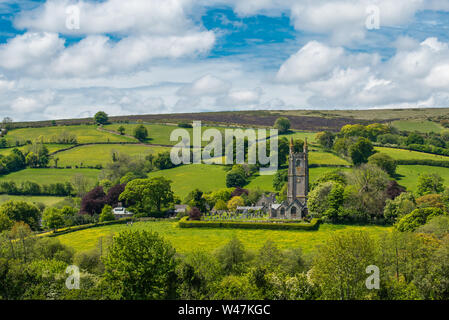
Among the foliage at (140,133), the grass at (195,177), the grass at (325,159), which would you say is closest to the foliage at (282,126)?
the grass at (325,159)

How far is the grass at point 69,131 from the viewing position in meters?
130

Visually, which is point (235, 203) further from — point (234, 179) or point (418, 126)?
point (418, 126)

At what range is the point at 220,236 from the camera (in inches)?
2270

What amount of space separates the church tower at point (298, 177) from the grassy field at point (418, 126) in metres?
70.1

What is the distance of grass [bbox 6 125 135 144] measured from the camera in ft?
426

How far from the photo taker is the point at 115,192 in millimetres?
84312

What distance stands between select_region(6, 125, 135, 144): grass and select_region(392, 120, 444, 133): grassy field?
282ft

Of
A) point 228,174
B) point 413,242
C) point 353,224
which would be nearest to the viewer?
point 413,242

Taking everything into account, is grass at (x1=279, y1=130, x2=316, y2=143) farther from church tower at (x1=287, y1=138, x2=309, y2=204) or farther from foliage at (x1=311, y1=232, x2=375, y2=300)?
foliage at (x1=311, y1=232, x2=375, y2=300)
